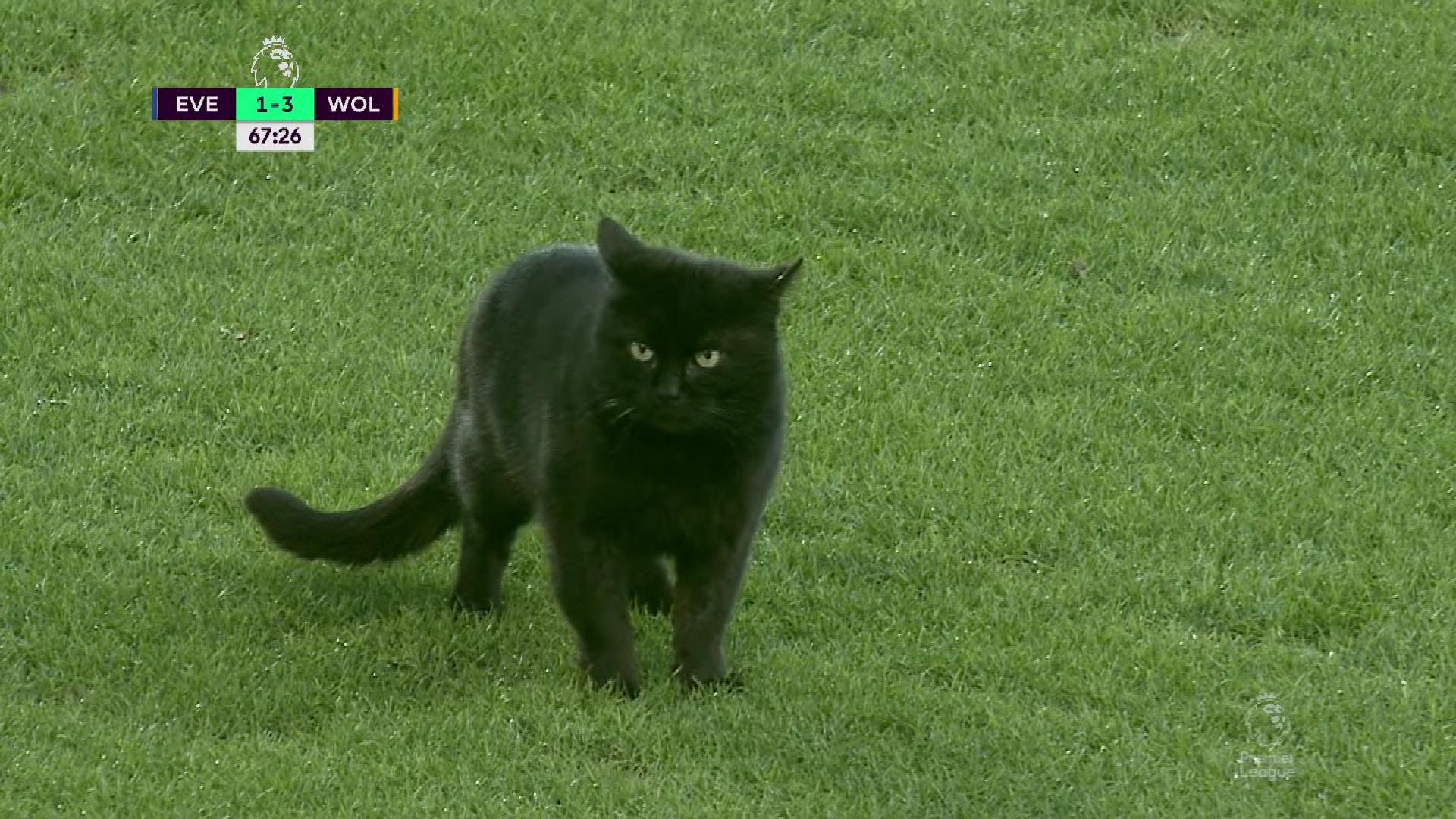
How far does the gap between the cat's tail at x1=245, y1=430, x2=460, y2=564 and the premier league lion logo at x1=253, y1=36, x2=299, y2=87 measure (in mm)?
3925

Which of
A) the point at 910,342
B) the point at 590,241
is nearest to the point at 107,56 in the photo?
the point at 590,241

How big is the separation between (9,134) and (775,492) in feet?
14.1

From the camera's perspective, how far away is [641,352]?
6355mm

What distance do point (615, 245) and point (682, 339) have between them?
33cm

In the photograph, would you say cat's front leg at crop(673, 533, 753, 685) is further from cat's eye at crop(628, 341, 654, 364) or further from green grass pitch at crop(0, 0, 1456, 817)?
cat's eye at crop(628, 341, 654, 364)

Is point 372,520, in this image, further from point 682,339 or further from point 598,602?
point 682,339

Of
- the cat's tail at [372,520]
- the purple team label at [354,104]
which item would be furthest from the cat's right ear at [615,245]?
the purple team label at [354,104]

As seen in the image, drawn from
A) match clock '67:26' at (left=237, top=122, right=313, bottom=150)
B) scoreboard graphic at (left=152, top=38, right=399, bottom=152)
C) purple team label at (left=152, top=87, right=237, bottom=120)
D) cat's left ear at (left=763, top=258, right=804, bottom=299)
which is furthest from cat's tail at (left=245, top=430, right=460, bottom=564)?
purple team label at (left=152, top=87, right=237, bottom=120)

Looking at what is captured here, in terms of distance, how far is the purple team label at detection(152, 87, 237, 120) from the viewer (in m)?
10.7

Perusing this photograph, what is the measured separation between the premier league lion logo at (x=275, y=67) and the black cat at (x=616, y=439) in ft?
13.1

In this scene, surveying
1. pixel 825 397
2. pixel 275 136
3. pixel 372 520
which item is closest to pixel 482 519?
pixel 372 520

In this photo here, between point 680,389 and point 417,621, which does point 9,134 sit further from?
point 680,389

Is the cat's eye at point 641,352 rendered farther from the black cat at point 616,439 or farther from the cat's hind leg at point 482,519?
the cat's hind leg at point 482,519

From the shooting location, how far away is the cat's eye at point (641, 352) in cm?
634
